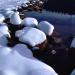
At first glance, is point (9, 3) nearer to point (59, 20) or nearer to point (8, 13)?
point (8, 13)

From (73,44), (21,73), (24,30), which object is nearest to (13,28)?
(24,30)

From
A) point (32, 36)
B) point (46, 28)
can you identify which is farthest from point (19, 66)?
point (46, 28)

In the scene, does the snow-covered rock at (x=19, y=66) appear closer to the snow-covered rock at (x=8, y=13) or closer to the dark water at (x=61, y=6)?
the snow-covered rock at (x=8, y=13)

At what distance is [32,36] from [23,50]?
37 cm

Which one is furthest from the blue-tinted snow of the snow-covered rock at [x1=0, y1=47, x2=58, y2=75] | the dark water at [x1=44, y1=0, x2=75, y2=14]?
the snow-covered rock at [x1=0, y1=47, x2=58, y2=75]

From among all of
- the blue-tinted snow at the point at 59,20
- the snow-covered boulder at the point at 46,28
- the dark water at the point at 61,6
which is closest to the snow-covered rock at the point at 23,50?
the snow-covered boulder at the point at 46,28

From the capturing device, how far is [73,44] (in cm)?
447

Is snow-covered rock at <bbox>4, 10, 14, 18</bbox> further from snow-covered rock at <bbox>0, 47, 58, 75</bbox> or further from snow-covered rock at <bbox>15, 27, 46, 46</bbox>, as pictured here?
snow-covered rock at <bbox>0, 47, 58, 75</bbox>

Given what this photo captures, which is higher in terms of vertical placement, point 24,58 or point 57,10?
point 24,58

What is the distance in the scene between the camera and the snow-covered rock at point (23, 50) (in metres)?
3.95

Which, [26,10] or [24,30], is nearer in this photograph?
[24,30]

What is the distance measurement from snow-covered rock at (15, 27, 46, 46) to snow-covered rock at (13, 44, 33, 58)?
164 mm

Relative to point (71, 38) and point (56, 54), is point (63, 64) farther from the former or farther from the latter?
point (71, 38)

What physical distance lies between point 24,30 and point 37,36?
12.2 inches
